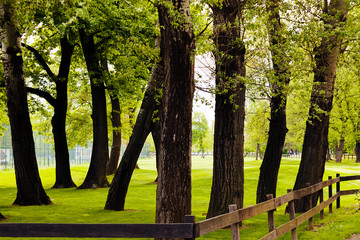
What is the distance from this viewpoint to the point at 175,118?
9.35 metres

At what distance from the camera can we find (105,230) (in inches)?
207

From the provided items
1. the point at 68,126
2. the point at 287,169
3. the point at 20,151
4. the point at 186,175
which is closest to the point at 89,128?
the point at 68,126

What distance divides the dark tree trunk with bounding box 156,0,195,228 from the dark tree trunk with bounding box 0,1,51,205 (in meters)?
9.58

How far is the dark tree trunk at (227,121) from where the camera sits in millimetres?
12805

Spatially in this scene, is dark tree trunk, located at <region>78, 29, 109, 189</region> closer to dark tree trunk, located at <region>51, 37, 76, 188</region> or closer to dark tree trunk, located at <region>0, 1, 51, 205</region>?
dark tree trunk, located at <region>51, 37, 76, 188</region>

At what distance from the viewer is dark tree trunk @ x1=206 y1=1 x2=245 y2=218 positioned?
1280cm

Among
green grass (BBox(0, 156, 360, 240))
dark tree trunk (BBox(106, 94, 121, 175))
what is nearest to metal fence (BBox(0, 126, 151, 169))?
dark tree trunk (BBox(106, 94, 121, 175))

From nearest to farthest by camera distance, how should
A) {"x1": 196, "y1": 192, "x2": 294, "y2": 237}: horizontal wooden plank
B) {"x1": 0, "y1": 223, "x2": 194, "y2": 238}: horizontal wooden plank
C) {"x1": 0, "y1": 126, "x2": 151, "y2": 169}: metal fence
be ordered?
{"x1": 0, "y1": 223, "x2": 194, "y2": 238}: horizontal wooden plank < {"x1": 196, "y1": 192, "x2": 294, "y2": 237}: horizontal wooden plank < {"x1": 0, "y1": 126, "x2": 151, "y2": 169}: metal fence

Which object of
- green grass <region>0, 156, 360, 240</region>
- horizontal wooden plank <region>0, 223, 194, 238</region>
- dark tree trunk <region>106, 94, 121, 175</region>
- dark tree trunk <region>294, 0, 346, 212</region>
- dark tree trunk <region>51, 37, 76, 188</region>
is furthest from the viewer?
dark tree trunk <region>106, 94, 121, 175</region>

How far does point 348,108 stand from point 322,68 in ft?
146

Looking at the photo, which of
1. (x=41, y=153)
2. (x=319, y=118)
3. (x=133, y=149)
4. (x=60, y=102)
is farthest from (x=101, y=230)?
(x=41, y=153)

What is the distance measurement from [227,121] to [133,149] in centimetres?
561

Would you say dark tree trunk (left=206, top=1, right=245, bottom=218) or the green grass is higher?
dark tree trunk (left=206, top=1, right=245, bottom=218)

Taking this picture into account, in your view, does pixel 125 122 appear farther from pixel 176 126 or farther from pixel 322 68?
pixel 176 126
